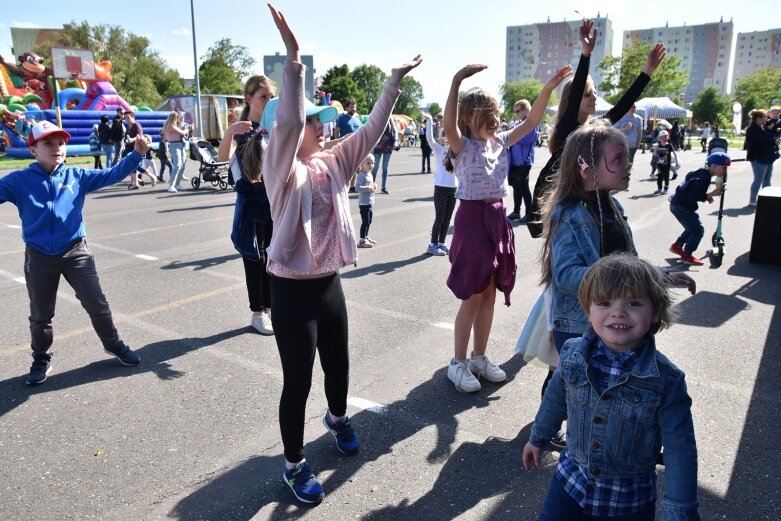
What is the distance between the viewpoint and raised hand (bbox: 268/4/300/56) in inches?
88.0

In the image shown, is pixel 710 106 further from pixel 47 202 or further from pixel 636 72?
pixel 47 202

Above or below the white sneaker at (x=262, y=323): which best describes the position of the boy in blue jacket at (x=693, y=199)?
above

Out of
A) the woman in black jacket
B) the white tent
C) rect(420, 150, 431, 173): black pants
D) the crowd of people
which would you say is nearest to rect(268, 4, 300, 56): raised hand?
the crowd of people

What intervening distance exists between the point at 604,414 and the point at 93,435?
9.55 ft

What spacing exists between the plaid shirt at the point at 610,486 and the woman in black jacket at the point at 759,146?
11.8 metres

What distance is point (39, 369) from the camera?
400 cm

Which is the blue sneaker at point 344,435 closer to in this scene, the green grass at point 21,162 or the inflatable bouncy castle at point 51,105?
the inflatable bouncy castle at point 51,105

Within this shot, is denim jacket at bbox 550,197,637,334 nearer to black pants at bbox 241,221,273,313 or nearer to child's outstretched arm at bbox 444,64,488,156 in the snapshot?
child's outstretched arm at bbox 444,64,488,156

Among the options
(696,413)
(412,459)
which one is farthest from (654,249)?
(412,459)

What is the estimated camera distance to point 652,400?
1754 mm

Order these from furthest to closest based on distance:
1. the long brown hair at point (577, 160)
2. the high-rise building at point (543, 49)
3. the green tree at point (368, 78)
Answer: the high-rise building at point (543, 49)
the green tree at point (368, 78)
the long brown hair at point (577, 160)

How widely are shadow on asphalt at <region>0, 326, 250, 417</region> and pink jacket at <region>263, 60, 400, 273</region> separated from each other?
2.13 meters

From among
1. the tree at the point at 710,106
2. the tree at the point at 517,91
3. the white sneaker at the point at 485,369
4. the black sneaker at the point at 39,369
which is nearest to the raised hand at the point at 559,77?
the white sneaker at the point at 485,369

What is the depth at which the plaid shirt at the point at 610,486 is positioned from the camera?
5.92 feet
